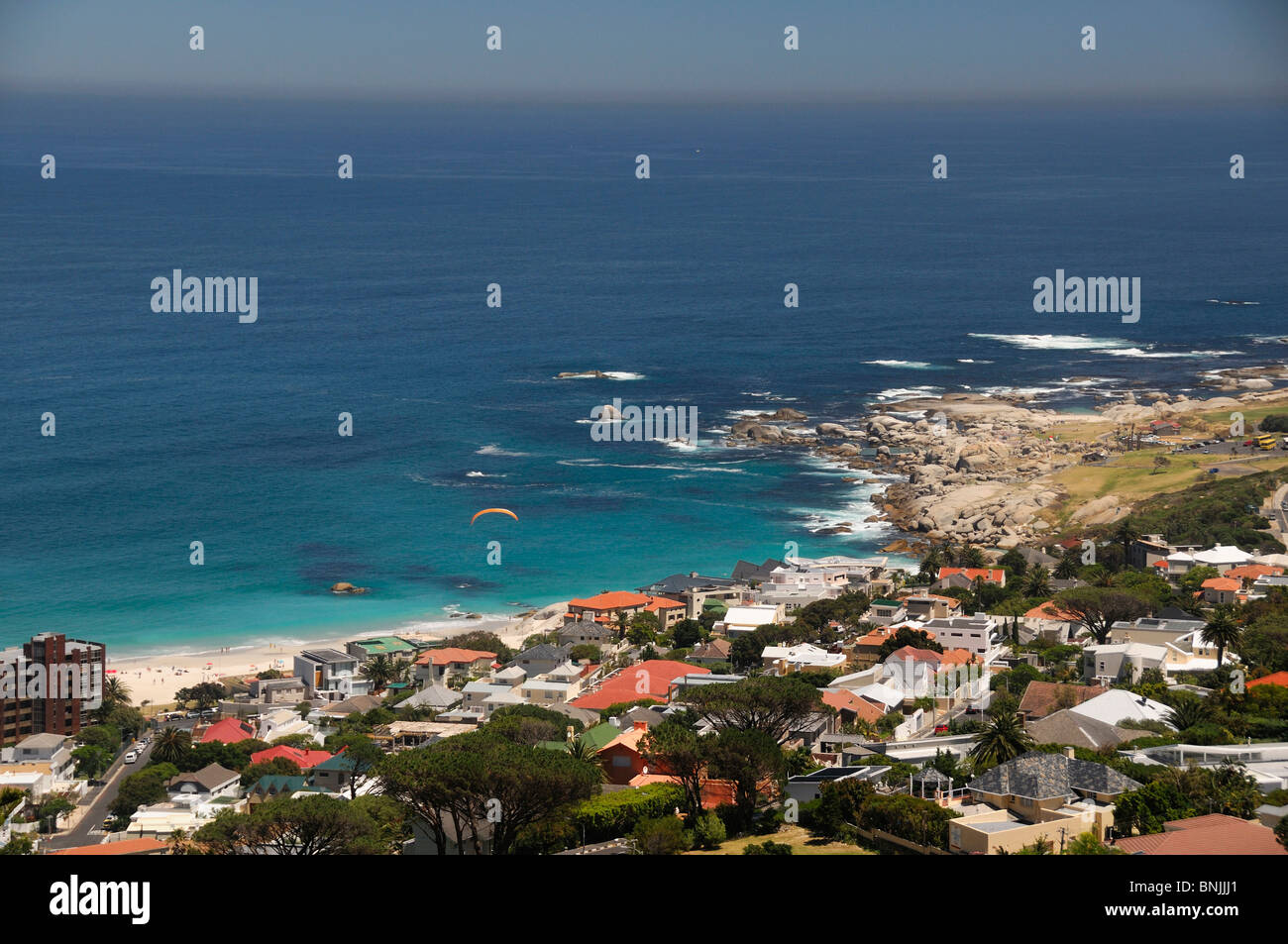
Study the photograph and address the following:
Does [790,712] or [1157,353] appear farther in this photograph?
[1157,353]

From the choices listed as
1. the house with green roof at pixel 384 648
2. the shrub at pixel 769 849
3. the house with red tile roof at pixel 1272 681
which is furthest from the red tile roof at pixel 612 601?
the shrub at pixel 769 849

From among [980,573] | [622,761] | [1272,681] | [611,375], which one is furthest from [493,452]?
[1272,681]

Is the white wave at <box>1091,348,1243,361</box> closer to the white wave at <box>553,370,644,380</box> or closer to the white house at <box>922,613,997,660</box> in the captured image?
the white wave at <box>553,370,644,380</box>

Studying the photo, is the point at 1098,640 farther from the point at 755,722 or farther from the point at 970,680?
the point at 755,722

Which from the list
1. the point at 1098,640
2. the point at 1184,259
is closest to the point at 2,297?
the point at 1098,640

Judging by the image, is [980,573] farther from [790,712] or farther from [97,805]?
[97,805]

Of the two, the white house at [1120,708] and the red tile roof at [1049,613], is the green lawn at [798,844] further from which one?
the red tile roof at [1049,613]
